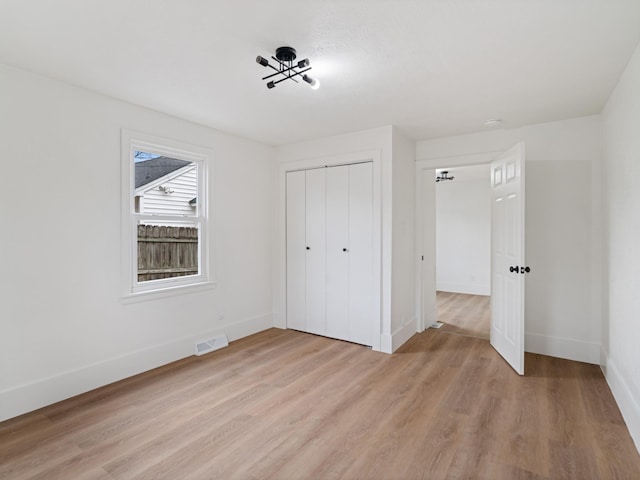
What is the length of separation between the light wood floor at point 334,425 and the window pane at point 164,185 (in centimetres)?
158

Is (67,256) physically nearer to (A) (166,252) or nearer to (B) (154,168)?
(A) (166,252)

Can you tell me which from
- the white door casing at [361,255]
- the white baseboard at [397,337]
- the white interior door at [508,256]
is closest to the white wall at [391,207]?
the white baseboard at [397,337]

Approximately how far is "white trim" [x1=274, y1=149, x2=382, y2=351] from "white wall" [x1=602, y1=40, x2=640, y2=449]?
78.6 inches

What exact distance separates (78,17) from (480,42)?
2285mm

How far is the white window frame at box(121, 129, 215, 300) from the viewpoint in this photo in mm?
3080

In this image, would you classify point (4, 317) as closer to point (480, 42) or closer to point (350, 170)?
point (350, 170)

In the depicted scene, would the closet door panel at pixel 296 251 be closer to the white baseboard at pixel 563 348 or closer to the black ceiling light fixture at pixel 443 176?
the white baseboard at pixel 563 348

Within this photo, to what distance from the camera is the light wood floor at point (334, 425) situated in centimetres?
192

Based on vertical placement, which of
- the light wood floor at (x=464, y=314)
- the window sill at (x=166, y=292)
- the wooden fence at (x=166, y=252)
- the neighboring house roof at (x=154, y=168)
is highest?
the neighboring house roof at (x=154, y=168)

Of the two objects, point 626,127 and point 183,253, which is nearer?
point 626,127

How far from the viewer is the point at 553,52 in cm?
217

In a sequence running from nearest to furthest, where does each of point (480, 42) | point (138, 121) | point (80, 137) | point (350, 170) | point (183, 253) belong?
point (480, 42)
point (80, 137)
point (138, 121)
point (183, 253)
point (350, 170)

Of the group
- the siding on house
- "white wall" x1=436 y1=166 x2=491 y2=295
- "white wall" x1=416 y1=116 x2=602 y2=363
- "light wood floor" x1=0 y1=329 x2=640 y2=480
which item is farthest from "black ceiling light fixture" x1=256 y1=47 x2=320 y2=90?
"white wall" x1=436 y1=166 x2=491 y2=295

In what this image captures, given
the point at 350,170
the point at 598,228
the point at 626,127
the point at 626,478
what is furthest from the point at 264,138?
the point at 626,478
